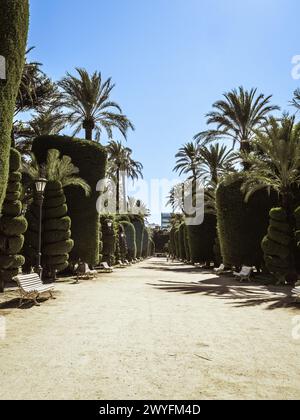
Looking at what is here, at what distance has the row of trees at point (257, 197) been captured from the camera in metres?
17.5

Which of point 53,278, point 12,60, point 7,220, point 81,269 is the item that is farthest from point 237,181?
point 12,60

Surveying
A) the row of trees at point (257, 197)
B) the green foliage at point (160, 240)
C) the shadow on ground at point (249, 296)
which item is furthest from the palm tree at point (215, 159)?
the green foliage at point (160, 240)

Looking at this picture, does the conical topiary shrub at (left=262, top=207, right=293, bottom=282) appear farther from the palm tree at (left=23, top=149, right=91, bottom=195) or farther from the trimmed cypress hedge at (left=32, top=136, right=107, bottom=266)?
the trimmed cypress hedge at (left=32, top=136, right=107, bottom=266)

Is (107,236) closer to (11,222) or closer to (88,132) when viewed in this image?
(88,132)

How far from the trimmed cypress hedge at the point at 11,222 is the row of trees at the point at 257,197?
413 inches

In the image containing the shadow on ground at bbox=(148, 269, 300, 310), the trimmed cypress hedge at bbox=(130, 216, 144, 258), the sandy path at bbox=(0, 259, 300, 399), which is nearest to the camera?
the sandy path at bbox=(0, 259, 300, 399)

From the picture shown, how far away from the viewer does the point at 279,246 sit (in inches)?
682

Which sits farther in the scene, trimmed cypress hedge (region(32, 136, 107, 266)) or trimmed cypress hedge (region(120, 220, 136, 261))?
trimmed cypress hedge (region(120, 220, 136, 261))

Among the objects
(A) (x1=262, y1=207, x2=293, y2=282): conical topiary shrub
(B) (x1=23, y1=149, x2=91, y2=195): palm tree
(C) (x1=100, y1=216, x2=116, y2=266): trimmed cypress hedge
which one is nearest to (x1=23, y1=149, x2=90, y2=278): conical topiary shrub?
(B) (x1=23, y1=149, x2=91, y2=195): palm tree

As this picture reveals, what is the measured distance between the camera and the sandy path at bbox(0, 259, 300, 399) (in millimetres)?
4453

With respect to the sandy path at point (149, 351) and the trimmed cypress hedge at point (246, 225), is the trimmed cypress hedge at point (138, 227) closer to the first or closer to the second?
the trimmed cypress hedge at point (246, 225)

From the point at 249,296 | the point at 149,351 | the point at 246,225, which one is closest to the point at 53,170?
the point at 246,225

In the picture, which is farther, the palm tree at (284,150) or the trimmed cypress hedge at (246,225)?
the trimmed cypress hedge at (246,225)

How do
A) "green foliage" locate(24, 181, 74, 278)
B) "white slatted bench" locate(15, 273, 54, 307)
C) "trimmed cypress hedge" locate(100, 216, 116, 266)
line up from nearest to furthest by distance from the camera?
1. "white slatted bench" locate(15, 273, 54, 307)
2. "green foliage" locate(24, 181, 74, 278)
3. "trimmed cypress hedge" locate(100, 216, 116, 266)
